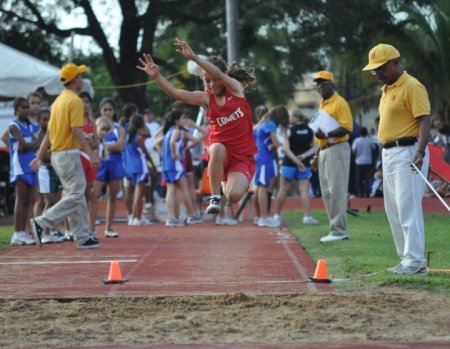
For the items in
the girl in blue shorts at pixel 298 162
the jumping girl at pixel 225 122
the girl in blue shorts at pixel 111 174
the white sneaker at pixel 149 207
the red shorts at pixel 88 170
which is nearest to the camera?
the jumping girl at pixel 225 122

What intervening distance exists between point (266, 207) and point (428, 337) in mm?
10905

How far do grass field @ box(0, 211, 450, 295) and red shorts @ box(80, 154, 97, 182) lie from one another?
4.88 ft

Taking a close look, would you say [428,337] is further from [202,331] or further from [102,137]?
[102,137]

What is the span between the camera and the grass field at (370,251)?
30.1 feet

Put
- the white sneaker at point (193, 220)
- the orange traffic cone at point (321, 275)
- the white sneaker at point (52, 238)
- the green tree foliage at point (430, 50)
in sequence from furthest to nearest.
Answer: the green tree foliage at point (430, 50) → the white sneaker at point (193, 220) → the white sneaker at point (52, 238) → the orange traffic cone at point (321, 275)

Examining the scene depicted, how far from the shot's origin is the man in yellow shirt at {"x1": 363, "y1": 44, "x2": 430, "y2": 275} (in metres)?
9.62

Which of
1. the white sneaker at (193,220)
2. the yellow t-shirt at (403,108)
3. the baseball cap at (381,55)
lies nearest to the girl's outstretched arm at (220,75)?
the baseball cap at (381,55)

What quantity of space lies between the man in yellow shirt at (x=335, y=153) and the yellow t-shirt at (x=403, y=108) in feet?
11.4

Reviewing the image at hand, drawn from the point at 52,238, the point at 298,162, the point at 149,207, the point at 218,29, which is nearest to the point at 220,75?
the point at 52,238

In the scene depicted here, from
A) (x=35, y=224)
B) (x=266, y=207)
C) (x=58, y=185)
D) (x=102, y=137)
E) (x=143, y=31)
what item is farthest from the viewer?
(x=143, y=31)

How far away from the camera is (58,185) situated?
572 inches

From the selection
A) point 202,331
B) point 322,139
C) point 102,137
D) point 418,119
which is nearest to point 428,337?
point 202,331

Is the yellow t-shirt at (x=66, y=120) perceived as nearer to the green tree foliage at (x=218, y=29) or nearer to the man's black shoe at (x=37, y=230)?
the man's black shoe at (x=37, y=230)

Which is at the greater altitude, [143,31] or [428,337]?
[143,31]
